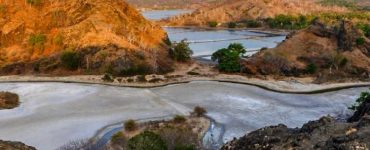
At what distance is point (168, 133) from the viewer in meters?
39.1

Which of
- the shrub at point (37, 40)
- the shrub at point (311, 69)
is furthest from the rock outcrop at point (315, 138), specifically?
the shrub at point (37, 40)

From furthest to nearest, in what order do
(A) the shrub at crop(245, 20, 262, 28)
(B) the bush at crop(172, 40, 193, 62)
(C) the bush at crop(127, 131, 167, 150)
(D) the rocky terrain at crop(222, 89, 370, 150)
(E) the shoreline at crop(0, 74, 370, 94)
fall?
(A) the shrub at crop(245, 20, 262, 28)
(B) the bush at crop(172, 40, 193, 62)
(E) the shoreline at crop(0, 74, 370, 94)
(C) the bush at crop(127, 131, 167, 150)
(D) the rocky terrain at crop(222, 89, 370, 150)

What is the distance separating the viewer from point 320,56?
2955 inches

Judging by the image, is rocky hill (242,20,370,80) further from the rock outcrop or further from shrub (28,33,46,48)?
the rock outcrop

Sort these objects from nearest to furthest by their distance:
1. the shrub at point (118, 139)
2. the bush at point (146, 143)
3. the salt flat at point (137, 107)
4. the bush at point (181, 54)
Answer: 1. the bush at point (146, 143)
2. the shrub at point (118, 139)
3. the salt flat at point (137, 107)
4. the bush at point (181, 54)

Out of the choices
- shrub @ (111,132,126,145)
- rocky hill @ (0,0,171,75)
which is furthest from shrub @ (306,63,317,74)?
shrub @ (111,132,126,145)

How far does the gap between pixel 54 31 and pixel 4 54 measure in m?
9.00

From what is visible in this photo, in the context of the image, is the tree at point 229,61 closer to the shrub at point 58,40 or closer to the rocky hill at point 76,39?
the rocky hill at point 76,39

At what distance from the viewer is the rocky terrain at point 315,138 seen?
19.8 m

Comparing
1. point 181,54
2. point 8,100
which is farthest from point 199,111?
point 181,54

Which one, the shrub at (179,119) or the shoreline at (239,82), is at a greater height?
the shoreline at (239,82)

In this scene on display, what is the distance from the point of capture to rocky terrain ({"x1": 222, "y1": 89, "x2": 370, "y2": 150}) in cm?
1977

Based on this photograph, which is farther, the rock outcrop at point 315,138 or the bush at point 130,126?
the bush at point 130,126

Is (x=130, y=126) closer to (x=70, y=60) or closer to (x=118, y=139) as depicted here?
(x=118, y=139)
